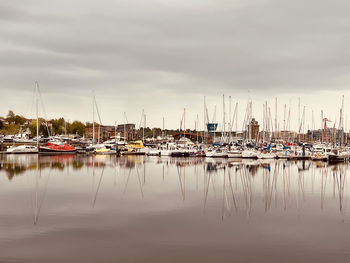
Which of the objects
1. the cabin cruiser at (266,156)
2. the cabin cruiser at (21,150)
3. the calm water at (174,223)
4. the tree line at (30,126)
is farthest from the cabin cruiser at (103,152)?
the tree line at (30,126)

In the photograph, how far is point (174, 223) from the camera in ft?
65.0

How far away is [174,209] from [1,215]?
9.69 meters

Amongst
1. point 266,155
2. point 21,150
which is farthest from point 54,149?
point 266,155

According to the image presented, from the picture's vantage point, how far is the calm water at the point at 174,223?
14758 mm

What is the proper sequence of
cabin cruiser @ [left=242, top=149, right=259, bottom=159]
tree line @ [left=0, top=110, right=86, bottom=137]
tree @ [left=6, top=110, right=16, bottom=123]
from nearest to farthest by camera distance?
1. cabin cruiser @ [left=242, top=149, right=259, bottom=159]
2. tree line @ [left=0, top=110, right=86, bottom=137]
3. tree @ [left=6, top=110, right=16, bottom=123]

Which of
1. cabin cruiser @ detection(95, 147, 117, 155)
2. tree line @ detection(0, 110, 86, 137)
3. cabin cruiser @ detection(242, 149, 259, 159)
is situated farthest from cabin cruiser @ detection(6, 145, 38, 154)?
tree line @ detection(0, 110, 86, 137)

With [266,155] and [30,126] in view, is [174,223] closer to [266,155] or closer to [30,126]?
[266,155]

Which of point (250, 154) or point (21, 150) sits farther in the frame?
point (21, 150)

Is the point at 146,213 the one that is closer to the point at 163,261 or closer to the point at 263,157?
the point at 163,261

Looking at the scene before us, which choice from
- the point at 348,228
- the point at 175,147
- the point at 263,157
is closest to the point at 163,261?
the point at 348,228

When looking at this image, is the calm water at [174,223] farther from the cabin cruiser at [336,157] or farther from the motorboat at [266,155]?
the motorboat at [266,155]

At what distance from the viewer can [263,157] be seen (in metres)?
78.8

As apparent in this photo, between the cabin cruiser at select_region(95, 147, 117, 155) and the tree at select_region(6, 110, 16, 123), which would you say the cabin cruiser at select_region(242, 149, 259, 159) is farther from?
the tree at select_region(6, 110, 16, 123)

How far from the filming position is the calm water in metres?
14.8
